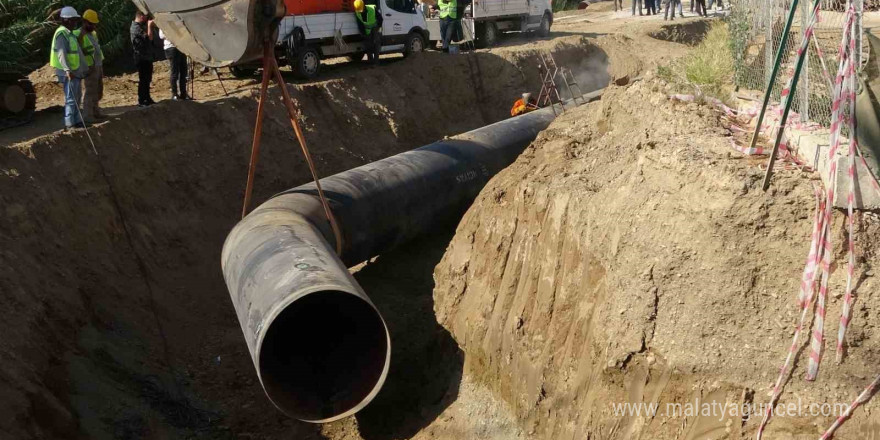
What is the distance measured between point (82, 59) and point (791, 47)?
9.62 m

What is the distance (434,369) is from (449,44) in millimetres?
13939

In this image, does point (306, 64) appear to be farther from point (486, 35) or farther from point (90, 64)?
point (486, 35)

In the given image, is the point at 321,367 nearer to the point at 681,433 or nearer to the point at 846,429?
the point at 681,433

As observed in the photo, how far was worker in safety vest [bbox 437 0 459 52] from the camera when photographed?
20.8 meters

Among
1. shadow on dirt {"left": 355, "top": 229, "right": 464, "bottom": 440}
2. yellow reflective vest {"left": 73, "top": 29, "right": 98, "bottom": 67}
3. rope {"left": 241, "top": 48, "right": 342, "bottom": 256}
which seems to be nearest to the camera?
rope {"left": 241, "top": 48, "right": 342, "bottom": 256}

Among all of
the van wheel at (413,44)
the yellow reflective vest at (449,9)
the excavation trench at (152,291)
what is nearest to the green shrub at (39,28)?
the excavation trench at (152,291)

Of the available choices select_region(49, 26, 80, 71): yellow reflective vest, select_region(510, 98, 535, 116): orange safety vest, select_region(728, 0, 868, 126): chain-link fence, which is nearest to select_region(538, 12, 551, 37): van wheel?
select_region(510, 98, 535, 116): orange safety vest

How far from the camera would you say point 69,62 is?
1113cm

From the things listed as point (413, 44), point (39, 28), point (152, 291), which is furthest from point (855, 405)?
point (413, 44)

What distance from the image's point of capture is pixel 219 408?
30.2 feet

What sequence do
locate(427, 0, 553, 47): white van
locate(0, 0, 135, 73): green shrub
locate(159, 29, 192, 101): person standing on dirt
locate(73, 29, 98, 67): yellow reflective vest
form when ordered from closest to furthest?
locate(73, 29, 98, 67): yellow reflective vest < locate(159, 29, 192, 101): person standing on dirt < locate(0, 0, 135, 73): green shrub < locate(427, 0, 553, 47): white van

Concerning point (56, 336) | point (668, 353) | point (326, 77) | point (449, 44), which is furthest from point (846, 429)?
point (449, 44)

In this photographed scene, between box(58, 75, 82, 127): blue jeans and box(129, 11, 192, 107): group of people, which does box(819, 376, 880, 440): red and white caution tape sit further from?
box(129, 11, 192, 107): group of people

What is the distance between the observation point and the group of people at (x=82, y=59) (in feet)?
36.4
